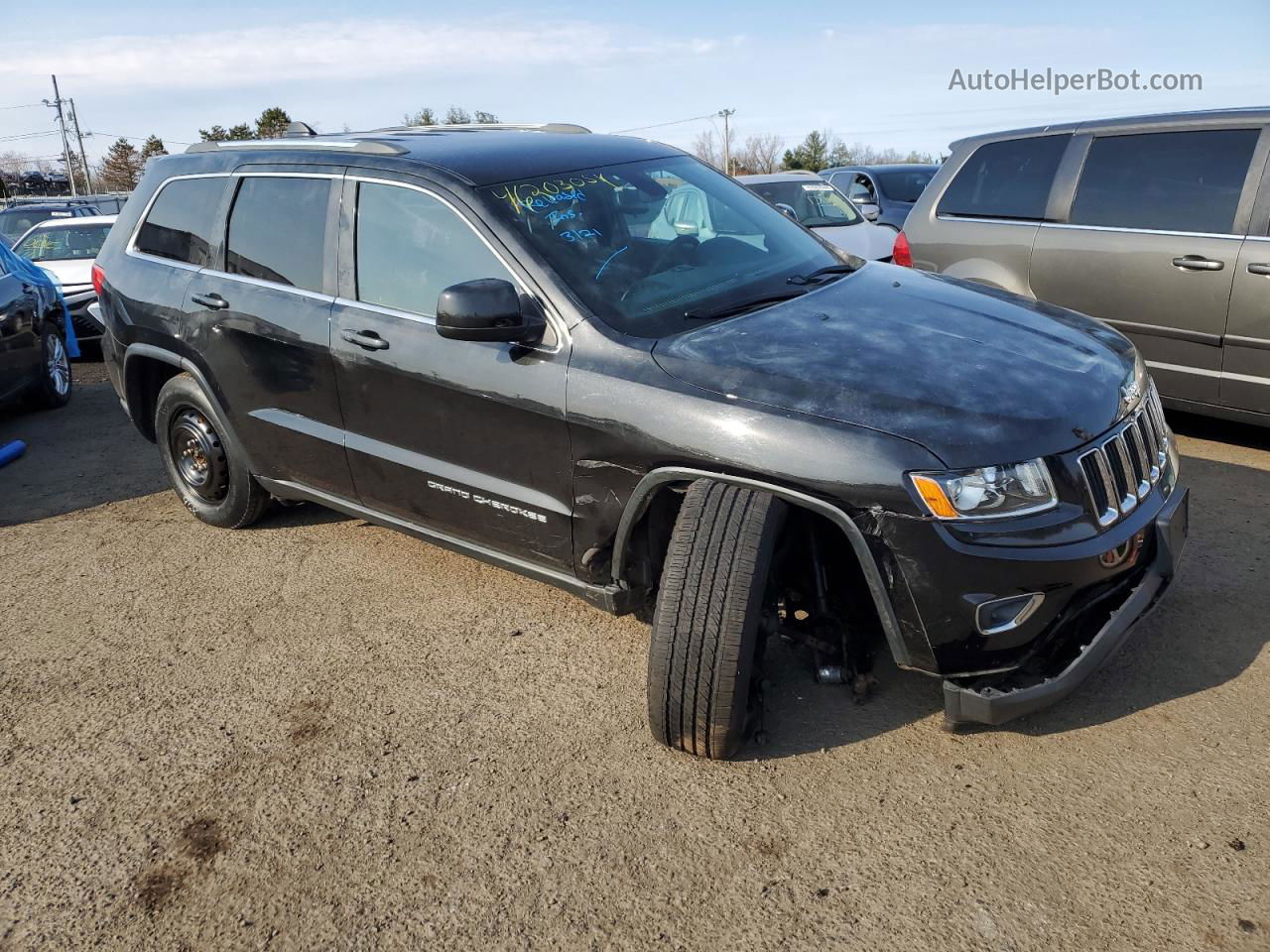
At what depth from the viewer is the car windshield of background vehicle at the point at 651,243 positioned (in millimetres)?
3438

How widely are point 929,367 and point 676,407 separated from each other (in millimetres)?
755

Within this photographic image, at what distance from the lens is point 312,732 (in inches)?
132

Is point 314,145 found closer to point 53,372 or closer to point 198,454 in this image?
point 198,454

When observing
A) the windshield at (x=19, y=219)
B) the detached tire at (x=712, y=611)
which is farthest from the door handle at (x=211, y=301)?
the windshield at (x=19, y=219)

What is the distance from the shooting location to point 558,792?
9.77 ft

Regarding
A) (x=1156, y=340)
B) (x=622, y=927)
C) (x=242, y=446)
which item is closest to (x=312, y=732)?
(x=622, y=927)

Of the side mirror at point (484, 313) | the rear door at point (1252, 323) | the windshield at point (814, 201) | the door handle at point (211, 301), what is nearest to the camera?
the side mirror at point (484, 313)

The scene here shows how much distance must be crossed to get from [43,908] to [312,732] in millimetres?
905

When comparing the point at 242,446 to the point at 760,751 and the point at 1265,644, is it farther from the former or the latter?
the point at 1265,644

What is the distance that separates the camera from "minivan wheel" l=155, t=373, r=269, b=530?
4.80 metres

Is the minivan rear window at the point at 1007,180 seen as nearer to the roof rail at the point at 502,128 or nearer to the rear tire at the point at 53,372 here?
the roof rail at the point at 502,128

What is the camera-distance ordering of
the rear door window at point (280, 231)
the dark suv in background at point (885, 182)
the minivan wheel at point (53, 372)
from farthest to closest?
the dark suv in background at point (885, 182), the minivan wheel at point (53, 372), the rear door window at point (280, 231)

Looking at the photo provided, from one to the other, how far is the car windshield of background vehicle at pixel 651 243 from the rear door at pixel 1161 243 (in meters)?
2.29

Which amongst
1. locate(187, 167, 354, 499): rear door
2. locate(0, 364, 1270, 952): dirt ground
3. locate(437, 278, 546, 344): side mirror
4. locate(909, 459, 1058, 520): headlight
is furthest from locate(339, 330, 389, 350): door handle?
locate(909, 459, 1058, 520): headlight
